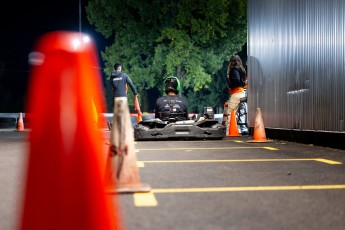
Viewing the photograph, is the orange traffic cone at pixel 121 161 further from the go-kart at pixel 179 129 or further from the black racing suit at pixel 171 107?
the black racing suit at pixel 171 107

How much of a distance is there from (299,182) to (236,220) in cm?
225

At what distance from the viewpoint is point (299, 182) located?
633cm

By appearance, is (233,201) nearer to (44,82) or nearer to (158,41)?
(44,82)

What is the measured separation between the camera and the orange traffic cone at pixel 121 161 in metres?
5.39

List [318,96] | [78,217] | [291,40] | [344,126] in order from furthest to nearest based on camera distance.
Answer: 1. [291,40]
2. [318,96]
3. [344,126]
4. [78,217]

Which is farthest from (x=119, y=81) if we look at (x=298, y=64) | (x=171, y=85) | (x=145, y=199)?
(x=145, y=199)

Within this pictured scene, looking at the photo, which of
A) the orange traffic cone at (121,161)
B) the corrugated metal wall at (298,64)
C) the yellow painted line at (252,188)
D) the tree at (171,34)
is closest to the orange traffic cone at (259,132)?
the corrugated metal wall at (298,64)

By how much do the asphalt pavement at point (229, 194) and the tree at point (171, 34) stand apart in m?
30.2

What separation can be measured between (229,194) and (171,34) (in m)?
33.8

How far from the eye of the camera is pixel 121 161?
545cm

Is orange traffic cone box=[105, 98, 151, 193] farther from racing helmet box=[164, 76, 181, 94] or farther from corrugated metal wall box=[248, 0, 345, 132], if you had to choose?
racing helmet box=[164, 76, 181, 94]

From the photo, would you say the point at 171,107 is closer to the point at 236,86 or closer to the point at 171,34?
the point at 236,86

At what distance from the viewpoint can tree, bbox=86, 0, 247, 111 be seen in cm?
3900

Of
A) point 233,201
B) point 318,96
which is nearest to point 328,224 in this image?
point 233,201
